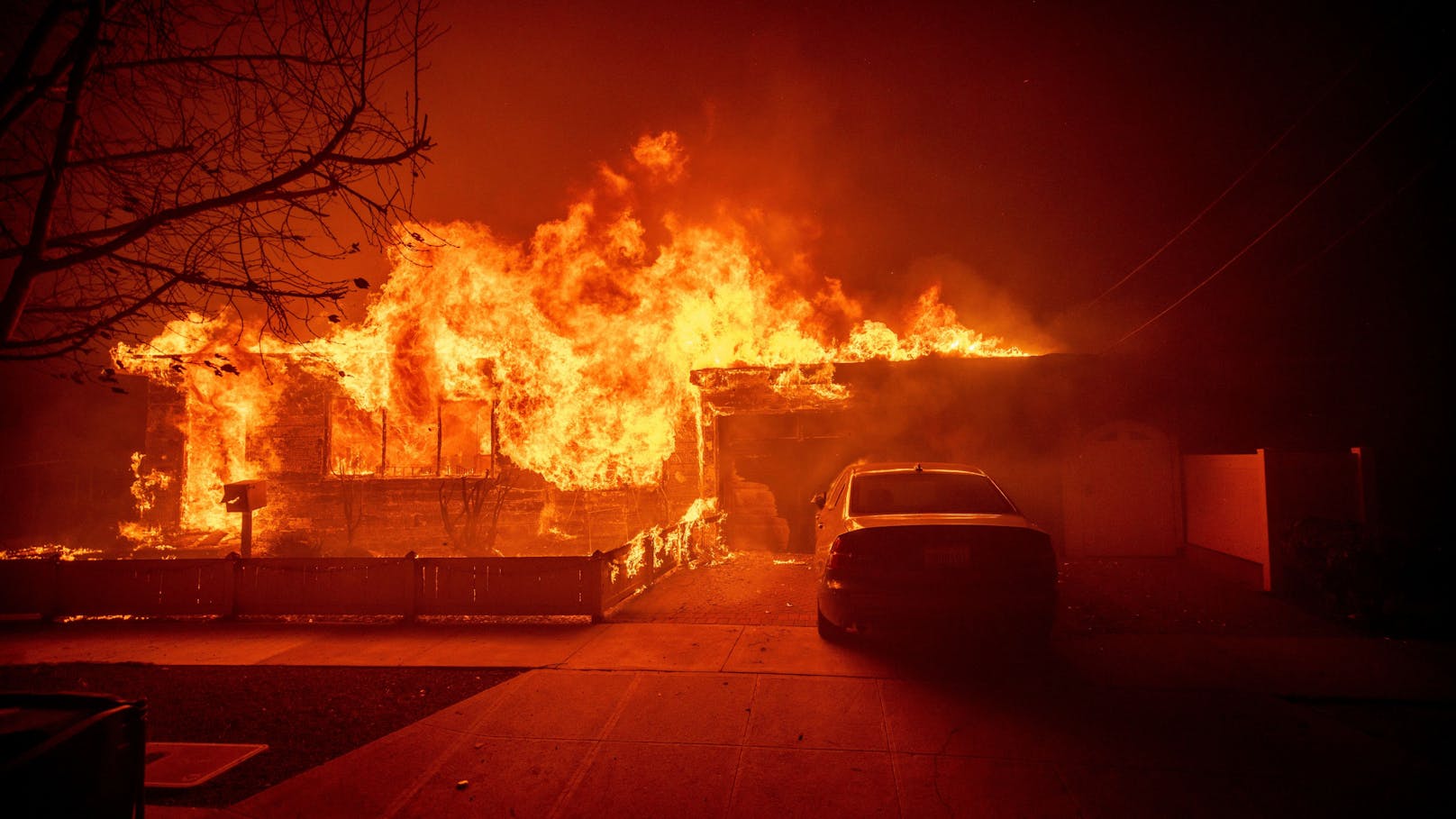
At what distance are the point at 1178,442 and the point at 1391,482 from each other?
483 cm

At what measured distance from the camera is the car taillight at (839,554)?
573cm

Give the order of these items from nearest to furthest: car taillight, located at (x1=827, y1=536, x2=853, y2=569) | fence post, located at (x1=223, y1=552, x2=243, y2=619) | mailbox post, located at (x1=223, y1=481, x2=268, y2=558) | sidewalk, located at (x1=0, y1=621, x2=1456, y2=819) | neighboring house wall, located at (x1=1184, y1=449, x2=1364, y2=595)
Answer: sidewalk, located at (x1=0, y1=621, x2=1456, y2=819)
car taillight, located at (x1=827, y1=536, x2=853, y2=569)
fence post, located at (x1=223, y1=552, x2=243, y2=619)
neighboring house wall, located at (x1=1184, y1=449, x2=1364, y2=595)
mailbox post, located at (x1=223, y1=481, x2=268, y2=558)

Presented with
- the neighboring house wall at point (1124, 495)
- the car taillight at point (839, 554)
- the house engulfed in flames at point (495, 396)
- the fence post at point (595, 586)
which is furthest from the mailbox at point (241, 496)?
the neighboring house wall at point (1124, 495)

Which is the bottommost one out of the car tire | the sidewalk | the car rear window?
the sidewalk

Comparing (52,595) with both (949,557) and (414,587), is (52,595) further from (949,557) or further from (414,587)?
(949,557)

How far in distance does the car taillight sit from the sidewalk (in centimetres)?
83

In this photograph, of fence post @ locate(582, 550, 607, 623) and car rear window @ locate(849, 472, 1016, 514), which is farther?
fence post @ locate(582, 550, 607, 623)

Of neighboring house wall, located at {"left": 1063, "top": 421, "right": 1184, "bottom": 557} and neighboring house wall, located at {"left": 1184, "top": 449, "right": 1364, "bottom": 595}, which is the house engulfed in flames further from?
neighboring house wall, located at {"left": 1184, "top": 449, "right": 1364, "bottom": 595}

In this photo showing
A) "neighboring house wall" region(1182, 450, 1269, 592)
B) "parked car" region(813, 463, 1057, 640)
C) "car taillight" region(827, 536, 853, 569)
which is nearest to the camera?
"parked car" region(813, 463, 1057, 640)

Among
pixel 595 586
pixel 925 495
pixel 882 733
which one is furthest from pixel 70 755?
pixel 925 495

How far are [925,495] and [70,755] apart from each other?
6.04m

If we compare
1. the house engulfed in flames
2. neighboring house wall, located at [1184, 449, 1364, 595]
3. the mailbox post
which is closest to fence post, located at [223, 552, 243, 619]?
the mailbox post

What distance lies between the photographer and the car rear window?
247 inches

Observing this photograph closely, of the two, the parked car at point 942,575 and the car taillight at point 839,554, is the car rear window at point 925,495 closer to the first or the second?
the parked car at point 942,575
